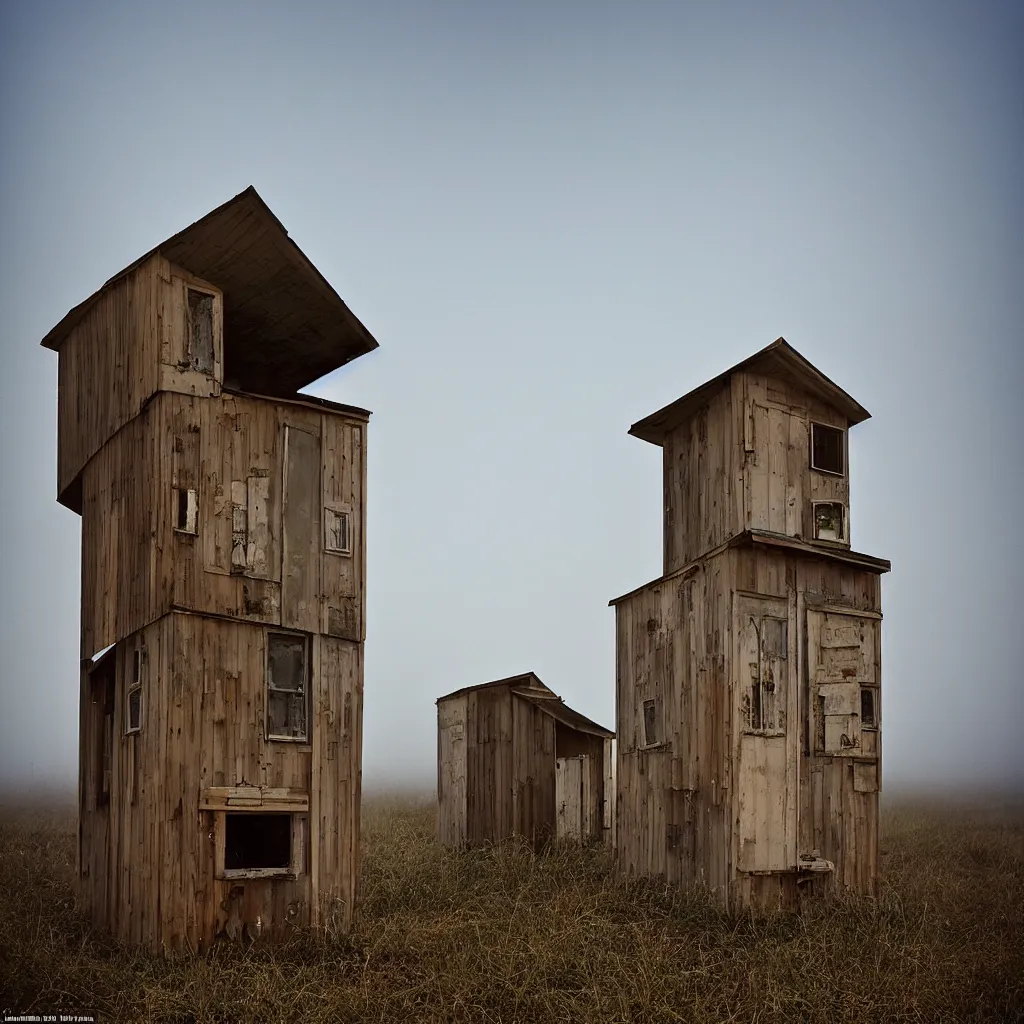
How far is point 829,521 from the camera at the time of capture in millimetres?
23656

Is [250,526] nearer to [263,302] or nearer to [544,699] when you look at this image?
[263,302]

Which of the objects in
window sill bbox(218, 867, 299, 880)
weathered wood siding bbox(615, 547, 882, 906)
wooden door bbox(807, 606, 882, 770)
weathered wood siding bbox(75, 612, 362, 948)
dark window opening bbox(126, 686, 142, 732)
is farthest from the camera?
wooden door bbox(807, 606, 882, 770)

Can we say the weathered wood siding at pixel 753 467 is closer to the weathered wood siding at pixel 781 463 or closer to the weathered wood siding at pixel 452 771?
the weathered wood siding at pixel 781 463

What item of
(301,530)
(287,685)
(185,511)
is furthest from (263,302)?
(287,685)

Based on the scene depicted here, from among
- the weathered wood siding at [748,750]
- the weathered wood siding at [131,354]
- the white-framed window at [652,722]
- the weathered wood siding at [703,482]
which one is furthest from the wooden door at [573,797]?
the weathered wood siding at [131,354]

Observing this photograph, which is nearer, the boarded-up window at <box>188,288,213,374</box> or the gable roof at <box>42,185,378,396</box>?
the gable roof at <box>42,185,378,396</box>

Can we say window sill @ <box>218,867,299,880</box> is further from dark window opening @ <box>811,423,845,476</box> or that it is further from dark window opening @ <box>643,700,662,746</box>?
dark window opening @ <box>811,423,845,476</box>

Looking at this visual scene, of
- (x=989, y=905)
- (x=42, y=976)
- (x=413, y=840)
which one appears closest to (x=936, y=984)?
(x=989, y=905)

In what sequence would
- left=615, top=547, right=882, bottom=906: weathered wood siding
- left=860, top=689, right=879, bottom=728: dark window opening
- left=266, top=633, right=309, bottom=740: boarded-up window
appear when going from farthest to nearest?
1. left=860, top=689, right=879, bottom=728: dark window opening
2. left=615, top=547, right=882, bottom=906: weathered wood siding
3. left=266, top=633, right=309, bottom=740: boarded-up window

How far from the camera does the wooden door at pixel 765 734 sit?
20.9 metres

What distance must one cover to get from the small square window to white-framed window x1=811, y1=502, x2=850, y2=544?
11.2 m

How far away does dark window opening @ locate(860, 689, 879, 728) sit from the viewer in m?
22.6

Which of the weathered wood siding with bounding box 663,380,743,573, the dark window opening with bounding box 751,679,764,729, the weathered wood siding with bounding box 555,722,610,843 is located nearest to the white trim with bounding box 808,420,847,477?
the weathered wood siding with bounding box 663,380,743,573

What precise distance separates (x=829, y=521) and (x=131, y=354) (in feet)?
41.7
